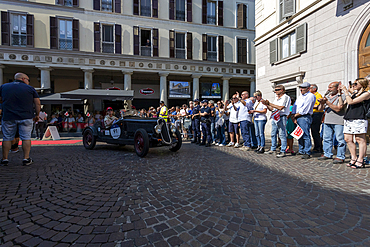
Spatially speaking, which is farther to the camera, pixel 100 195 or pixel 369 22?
pixel 369 22

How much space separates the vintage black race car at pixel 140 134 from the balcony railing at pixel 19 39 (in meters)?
16.1

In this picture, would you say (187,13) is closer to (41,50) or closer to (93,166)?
(41,50)

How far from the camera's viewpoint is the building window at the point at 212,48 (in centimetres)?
2158

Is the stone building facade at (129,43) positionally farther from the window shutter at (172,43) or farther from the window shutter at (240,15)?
the window shutter at (240,15)

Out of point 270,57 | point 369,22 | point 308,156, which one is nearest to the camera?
point 308,156

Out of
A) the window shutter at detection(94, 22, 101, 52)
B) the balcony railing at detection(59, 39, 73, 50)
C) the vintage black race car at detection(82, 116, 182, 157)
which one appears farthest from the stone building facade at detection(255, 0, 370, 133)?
the balcony railing at detection(59, 39, 73, 50)

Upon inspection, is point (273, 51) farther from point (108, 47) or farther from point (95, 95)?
point (108, 47)

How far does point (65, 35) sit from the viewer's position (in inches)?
701

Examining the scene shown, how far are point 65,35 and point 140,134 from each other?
1761 centimetres

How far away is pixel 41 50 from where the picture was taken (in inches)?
668

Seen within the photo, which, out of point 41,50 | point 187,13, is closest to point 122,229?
point 41,50

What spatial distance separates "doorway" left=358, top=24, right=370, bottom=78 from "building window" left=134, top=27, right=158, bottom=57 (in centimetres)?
1589

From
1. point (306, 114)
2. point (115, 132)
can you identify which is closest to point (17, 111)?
point (115, 132)

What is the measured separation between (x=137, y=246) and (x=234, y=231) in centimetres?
94
